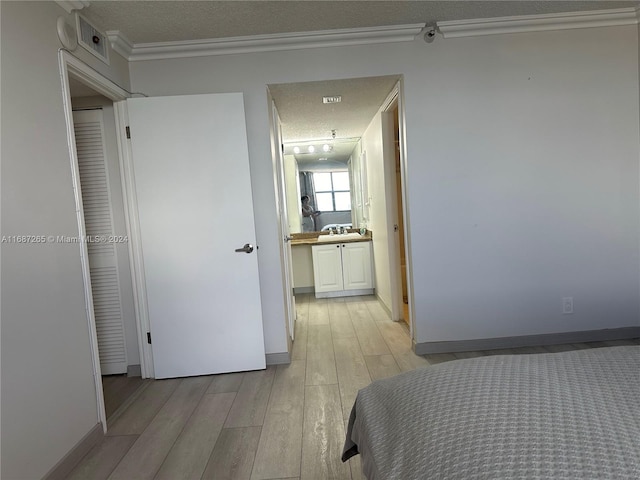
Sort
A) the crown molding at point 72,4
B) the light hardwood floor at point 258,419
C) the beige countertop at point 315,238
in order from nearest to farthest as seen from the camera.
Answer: the light hardwood floor at point 258,419 → the crown molding at point 72,4 → the beige countertop at point 315,238

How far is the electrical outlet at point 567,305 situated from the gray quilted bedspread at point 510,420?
1.89 m

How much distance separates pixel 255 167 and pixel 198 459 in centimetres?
192

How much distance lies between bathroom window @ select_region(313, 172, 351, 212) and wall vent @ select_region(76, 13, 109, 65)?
3.40 meters

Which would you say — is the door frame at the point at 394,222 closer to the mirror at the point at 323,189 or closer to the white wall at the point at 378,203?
the white wall at the point at 378,203

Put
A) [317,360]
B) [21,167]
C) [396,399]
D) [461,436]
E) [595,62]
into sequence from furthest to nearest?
[317,360] < [595,62] < [21,167] < [396,399] < [461,436]

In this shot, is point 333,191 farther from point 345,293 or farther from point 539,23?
point 539,23

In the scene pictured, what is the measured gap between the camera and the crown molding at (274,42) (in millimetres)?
2594

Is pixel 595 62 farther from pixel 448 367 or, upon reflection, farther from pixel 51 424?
pixel 51 424

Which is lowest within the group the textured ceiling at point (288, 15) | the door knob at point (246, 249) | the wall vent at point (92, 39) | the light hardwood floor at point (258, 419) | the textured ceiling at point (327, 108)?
the light hardwood floor at point (258, 419)

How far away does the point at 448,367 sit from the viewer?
45.2 inches

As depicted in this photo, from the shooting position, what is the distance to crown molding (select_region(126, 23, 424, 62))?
2594 mm

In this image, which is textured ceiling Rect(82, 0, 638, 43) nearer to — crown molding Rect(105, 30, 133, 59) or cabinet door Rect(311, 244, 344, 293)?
crown molding Rect(105, 30, 133, 59)

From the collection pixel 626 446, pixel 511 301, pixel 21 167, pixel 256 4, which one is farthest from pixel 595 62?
pixel 21 167

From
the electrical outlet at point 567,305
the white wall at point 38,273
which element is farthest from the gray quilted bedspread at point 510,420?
the electrical outlet at point 567,305
